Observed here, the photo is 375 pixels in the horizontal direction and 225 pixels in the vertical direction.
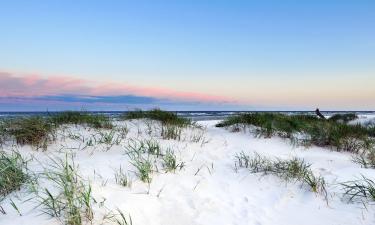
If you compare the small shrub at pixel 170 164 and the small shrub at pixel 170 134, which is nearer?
the small shrub at pixel 170 164

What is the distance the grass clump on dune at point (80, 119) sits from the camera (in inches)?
284

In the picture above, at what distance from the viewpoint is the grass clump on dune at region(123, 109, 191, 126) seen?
8136 millimetres

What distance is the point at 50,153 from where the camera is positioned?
5.46 meters

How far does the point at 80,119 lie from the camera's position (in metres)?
7.31

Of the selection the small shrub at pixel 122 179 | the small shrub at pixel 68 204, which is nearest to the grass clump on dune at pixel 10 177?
the small shrub at pixel 68 204

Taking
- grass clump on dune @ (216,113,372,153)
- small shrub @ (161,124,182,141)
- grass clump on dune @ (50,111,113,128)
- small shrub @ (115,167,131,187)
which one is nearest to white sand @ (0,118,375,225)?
small shrub @ (115,167,131,187)

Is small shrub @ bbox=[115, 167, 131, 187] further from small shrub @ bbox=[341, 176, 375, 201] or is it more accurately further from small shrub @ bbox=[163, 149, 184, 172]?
small shrub @ bbox=[341, 176, 375, 201]

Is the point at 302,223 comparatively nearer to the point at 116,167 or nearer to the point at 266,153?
the point at 116,167

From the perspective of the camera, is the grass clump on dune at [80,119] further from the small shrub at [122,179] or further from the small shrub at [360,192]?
the small shrub at [360,192]

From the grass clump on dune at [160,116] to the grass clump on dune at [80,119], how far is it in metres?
1.10

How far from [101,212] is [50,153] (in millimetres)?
2359

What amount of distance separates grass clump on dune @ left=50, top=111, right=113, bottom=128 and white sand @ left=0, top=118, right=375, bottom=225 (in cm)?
115

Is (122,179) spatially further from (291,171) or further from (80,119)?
(80,119)

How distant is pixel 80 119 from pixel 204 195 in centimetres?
370
